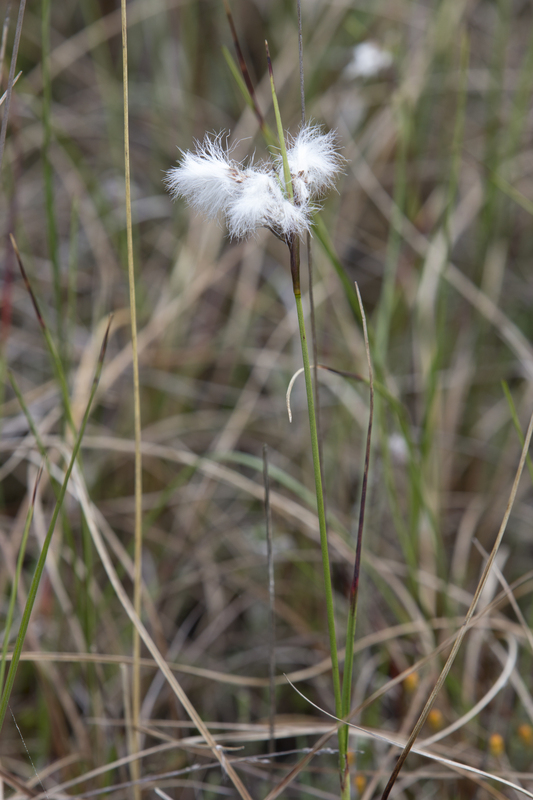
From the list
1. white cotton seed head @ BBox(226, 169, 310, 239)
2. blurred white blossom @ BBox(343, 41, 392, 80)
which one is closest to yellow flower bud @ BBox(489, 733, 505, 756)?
white cotton seed head @ BBox(226, 169, 310, 239)

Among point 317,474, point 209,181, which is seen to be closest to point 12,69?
point 209,181

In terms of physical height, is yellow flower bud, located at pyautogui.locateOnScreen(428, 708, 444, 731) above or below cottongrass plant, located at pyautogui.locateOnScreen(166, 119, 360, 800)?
below

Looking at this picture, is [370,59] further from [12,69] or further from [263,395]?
[12,69]

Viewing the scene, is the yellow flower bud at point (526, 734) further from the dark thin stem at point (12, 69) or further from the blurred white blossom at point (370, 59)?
the blurred white blossom at point (370, 59)

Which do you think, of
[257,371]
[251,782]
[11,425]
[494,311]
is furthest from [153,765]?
[494,311]

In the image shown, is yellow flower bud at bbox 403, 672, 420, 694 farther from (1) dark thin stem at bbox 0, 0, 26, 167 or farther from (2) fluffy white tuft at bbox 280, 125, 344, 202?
(1) dark thin stem at bbox 0, 0, 26, 167

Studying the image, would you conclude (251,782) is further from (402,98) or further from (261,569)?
(402,98)

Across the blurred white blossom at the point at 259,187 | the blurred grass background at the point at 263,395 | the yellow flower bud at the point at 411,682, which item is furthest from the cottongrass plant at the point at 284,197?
the yellow flower bud at the point at 411,682
